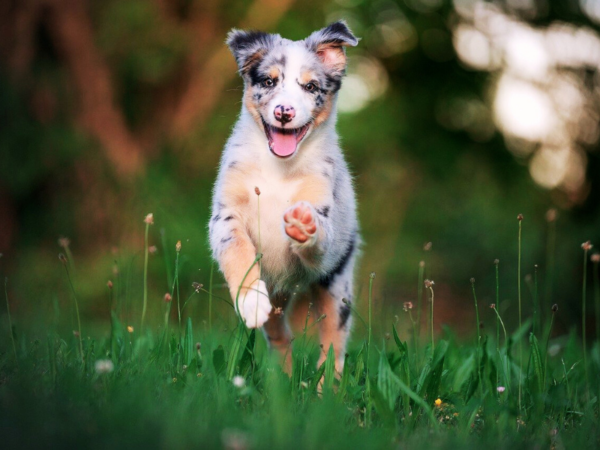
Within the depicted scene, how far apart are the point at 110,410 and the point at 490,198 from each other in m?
10.9

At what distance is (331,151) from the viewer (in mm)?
4477

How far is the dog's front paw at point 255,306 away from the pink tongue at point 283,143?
0.84 metres

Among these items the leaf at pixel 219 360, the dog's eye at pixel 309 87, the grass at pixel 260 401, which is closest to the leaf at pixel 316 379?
the grass at pixel 260 401

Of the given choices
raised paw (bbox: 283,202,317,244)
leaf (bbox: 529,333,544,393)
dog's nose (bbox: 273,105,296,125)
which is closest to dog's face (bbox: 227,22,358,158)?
dog's nose (bbox: 273,105,296,125)

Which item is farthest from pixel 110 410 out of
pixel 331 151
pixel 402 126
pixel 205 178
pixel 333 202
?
pixel 402 126

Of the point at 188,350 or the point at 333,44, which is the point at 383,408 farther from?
the point at 333,44

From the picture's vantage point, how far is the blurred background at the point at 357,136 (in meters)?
11.0

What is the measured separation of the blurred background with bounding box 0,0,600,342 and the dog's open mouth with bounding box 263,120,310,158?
6.41m

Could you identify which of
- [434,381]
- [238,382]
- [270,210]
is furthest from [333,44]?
[238,382]

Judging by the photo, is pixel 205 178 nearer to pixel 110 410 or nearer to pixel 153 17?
pixel 153 17

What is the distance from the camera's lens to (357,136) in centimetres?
1302

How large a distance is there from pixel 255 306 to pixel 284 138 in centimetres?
112

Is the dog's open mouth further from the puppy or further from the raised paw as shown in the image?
the raised paw

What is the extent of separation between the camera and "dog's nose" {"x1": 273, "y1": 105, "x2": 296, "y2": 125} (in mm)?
3928
